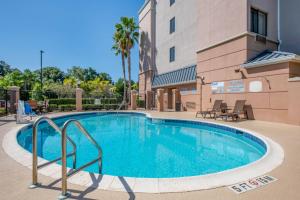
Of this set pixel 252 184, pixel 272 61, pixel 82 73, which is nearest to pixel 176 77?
pixel 272 61

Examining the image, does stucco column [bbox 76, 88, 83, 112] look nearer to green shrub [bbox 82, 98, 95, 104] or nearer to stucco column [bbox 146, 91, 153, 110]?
green shrub [bbox 82, 98, 95, 104]

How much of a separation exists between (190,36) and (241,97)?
805 centimetres

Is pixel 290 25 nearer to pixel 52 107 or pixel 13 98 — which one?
pixel 52 107

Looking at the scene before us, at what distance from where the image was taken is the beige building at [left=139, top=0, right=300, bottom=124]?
9.80 metres

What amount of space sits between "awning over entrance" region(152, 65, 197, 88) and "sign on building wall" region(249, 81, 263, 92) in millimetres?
5247

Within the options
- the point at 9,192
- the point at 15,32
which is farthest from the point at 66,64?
the point at 9,192

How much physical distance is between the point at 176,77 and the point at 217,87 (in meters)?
5.76

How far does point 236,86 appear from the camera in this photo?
1198cm

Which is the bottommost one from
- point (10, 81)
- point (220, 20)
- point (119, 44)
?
point (10, 81)

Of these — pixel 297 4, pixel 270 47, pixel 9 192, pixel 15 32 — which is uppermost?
pixel 15 32

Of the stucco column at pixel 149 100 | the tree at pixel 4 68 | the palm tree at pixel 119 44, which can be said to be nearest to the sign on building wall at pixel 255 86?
the stucco column at pixel 149 100

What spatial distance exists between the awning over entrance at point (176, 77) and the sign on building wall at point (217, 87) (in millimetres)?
2245

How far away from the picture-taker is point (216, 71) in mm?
13477

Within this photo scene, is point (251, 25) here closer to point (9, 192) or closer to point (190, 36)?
point (190, 36)
